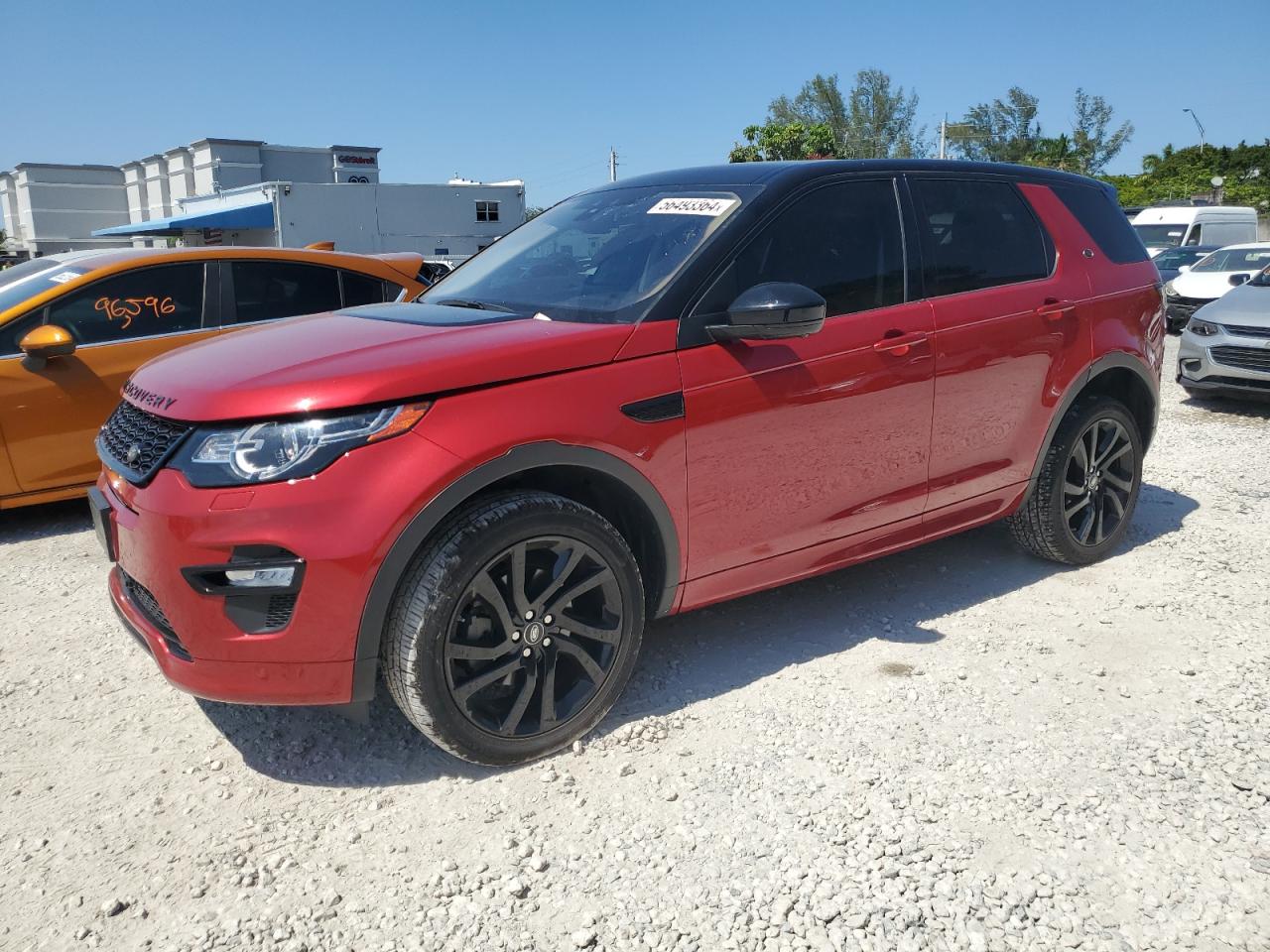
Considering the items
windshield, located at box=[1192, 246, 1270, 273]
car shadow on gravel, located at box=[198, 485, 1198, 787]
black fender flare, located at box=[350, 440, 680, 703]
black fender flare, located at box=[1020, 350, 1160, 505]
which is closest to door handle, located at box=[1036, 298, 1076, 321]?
black fender flare, located at box=[1020, 350, 1160, 505]

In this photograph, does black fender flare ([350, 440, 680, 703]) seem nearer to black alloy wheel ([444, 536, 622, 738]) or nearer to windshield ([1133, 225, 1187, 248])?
black alloy wheel ([444, 536, 622, 738])

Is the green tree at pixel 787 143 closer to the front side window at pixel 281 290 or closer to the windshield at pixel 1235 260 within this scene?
the windshield at pixel 1235 260

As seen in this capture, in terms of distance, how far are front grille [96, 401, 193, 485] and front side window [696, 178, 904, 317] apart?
5.53 ft

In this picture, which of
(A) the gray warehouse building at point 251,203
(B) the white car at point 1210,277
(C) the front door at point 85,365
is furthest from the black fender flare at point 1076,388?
(A) the gray warehouse building at point 251,203

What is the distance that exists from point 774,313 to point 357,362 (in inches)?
49.3

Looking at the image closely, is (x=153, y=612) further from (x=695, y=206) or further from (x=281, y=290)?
(x=281, y=290)

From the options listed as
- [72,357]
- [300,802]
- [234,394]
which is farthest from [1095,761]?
[72,357]

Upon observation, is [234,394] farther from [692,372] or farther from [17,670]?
[17,670]

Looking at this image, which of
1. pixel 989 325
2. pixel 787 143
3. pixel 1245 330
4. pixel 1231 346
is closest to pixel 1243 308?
pixel 1245 330

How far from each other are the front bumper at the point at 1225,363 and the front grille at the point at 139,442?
8.69 metres

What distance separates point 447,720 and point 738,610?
172cm

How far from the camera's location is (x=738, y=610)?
421 centimetres

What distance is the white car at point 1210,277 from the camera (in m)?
13.4

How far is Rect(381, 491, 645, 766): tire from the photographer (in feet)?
8.97
